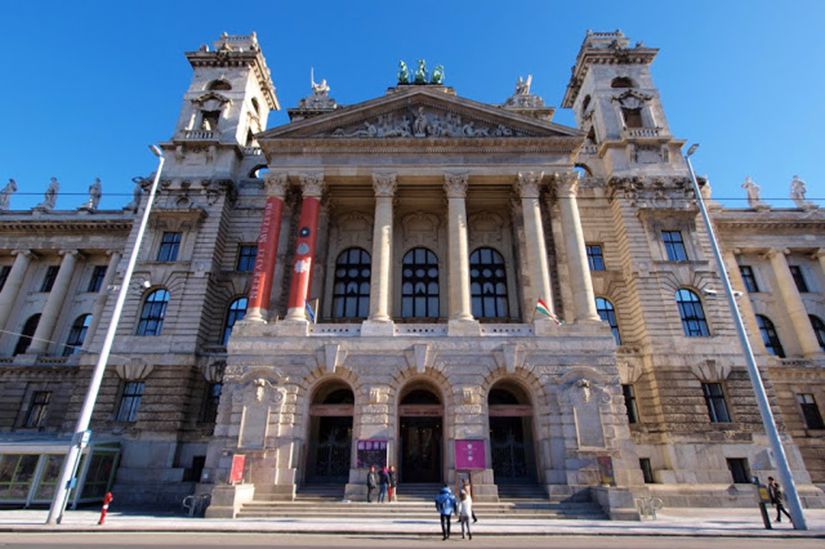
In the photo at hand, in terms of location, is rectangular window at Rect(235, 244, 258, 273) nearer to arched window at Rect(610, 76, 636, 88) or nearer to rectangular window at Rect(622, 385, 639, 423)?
rectangular window at Rect(622, 385, 639, 423)

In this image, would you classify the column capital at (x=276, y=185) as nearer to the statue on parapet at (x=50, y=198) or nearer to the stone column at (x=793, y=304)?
the statue on parapet at (x=50, y=198)

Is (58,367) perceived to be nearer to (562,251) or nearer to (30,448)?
(30,448)

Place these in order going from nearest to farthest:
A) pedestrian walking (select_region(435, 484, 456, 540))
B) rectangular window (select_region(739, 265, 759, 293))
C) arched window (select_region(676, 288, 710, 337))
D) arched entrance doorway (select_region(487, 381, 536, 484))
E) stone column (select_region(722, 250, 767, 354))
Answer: pedestrian walking (select_region(435, 484, 456, 540))
arched entrance doorway (select_region(487, 381, 536, 484))
arched window (select_region(676, 288, 710, 337))
stone column (select_region(722, 250, 767, 354))
rectangular window (select_region(739, 265, 759, 293))

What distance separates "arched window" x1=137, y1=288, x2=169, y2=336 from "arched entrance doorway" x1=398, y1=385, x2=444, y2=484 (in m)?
17.4

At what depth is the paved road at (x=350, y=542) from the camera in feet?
43.5

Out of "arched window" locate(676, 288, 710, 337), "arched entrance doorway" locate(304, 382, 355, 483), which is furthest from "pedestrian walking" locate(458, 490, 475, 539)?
"arched window" locate(676, 288, 710, 337)

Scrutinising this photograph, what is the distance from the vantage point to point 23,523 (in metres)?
17.2

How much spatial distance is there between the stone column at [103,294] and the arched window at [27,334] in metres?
5.41

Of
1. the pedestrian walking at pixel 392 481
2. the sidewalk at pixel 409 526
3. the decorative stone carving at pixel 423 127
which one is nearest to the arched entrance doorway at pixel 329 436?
the pedestrian walking at pixel 392 481

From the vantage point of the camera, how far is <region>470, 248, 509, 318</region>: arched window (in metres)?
31.2

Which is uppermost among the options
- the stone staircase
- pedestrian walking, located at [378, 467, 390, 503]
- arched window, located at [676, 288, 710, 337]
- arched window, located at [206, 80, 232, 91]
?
arched window, located at [206, 80, 232, 91]

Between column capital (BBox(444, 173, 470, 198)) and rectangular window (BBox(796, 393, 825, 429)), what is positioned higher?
column capital (BBox(444, 173, 470, 198))

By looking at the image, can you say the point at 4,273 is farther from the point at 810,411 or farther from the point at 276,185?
the point at 810,411

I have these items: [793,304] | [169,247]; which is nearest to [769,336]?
[793,304]
